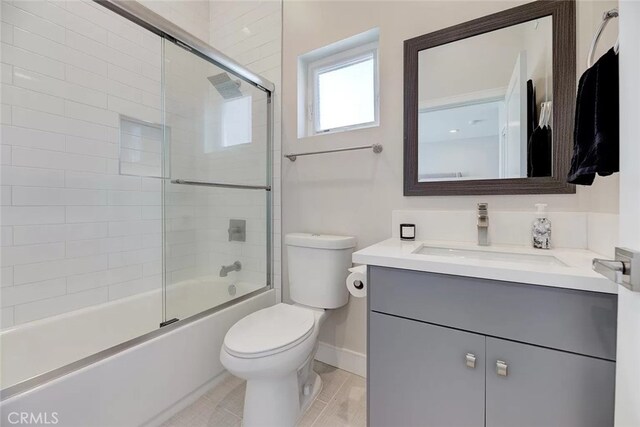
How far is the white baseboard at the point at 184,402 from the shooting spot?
121 cm

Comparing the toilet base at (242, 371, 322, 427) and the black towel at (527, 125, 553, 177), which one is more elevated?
the black towel at (527, 125, 553, 177)

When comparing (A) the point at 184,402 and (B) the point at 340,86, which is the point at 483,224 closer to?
(B) the point at 340,86

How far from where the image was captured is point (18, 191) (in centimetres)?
133

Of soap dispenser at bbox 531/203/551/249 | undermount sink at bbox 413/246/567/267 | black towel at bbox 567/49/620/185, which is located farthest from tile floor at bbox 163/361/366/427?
black towel at bbox 567/49/620/185

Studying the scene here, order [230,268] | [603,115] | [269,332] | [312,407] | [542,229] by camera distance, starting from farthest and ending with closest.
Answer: [230,268]
[312,407]
[269,332]
[542,229]
[603,115]

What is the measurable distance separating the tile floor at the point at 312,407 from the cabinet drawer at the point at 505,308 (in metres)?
0.71

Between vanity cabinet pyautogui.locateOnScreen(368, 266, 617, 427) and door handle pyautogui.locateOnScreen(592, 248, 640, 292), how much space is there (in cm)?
22

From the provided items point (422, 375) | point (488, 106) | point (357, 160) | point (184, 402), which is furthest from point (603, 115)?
point (184, 402)

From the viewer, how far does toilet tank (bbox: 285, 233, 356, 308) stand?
1464 mm

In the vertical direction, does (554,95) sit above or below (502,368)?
above

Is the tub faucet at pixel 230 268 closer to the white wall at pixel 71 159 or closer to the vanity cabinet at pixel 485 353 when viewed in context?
the white wall at pixel 71 159

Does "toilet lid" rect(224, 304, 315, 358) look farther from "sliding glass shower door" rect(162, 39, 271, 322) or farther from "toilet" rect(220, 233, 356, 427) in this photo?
"sliding glass shower door" rect(162, 39, 271, 322)

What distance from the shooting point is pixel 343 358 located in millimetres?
1640

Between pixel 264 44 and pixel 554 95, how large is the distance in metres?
1.75
